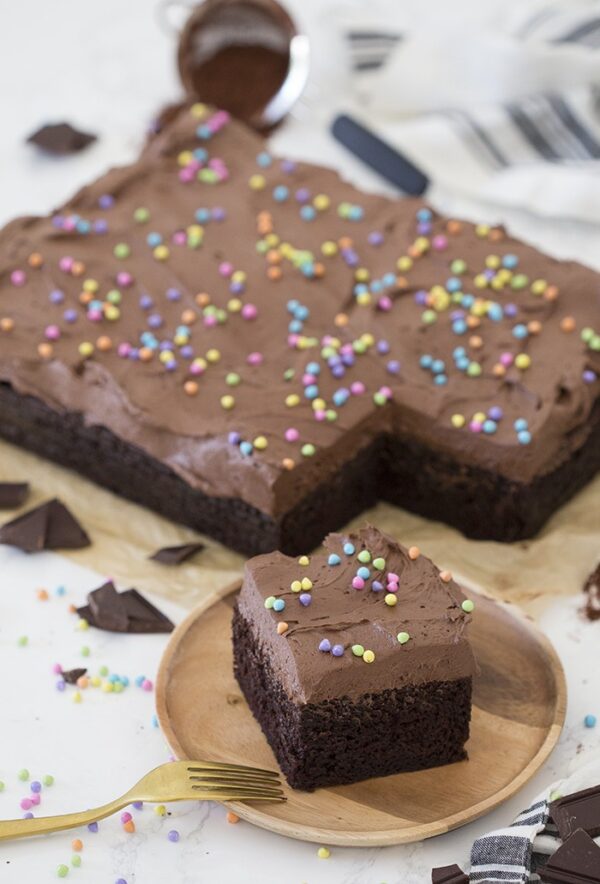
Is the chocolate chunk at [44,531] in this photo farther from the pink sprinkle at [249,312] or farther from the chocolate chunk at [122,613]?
the pink sprinkle at [249,312]

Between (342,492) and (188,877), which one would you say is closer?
(188,877)

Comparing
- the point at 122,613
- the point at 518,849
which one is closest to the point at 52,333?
the point at 122,613

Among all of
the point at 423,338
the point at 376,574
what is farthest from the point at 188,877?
the point at 423,338

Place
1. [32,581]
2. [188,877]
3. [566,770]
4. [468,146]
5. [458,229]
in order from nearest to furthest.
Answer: [188,877]
[566,770]
[32,581]
[458,229]
[468,146]

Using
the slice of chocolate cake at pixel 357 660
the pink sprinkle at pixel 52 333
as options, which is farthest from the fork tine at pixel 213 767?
the pink sprinkle at pixel 52 333

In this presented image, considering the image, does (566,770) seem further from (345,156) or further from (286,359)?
(345,156)

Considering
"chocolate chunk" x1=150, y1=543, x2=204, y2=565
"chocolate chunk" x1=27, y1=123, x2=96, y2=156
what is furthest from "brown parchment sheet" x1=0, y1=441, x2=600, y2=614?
"chocolate chunk" x1=27, y1=123, x2=96, y2=156

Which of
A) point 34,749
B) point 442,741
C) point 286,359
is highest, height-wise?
point 286,359
